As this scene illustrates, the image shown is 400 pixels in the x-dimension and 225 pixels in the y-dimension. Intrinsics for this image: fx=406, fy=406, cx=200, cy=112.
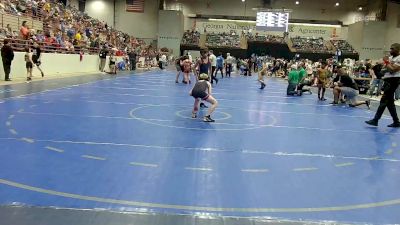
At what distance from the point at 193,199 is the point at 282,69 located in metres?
34.5

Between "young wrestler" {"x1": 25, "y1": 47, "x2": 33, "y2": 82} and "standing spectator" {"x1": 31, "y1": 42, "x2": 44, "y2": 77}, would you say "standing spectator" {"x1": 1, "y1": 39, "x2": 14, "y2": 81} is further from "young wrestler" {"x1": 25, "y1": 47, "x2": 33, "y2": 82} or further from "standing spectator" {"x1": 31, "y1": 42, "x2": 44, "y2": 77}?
"standing spectator" {"x1": 31, "y1": 42, "x2": 44, "y2": 77}

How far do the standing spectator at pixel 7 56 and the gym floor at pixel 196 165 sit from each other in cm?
721

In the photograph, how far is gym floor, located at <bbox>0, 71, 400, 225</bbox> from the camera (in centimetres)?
407

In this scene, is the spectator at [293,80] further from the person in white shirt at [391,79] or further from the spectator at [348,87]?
the person in white shirt at [391,79]

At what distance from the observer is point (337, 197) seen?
4504mm

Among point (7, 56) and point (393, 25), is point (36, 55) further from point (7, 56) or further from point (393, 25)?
point (393, 25)

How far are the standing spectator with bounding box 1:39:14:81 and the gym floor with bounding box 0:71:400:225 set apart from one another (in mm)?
7210

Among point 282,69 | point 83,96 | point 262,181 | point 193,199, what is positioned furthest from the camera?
point 282,69

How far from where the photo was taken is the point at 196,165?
5.57m

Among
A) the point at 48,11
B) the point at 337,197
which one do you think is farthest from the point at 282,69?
the point at 337,197

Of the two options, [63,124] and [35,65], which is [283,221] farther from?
[35,65]

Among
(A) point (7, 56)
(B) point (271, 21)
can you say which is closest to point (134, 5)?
(B) point (271, 21)

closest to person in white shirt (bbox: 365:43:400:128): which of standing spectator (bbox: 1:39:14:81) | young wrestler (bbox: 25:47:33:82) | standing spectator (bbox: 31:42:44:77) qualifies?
standing spectator (bbox: 1:39:14:81)

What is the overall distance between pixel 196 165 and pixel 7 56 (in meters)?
13.8
